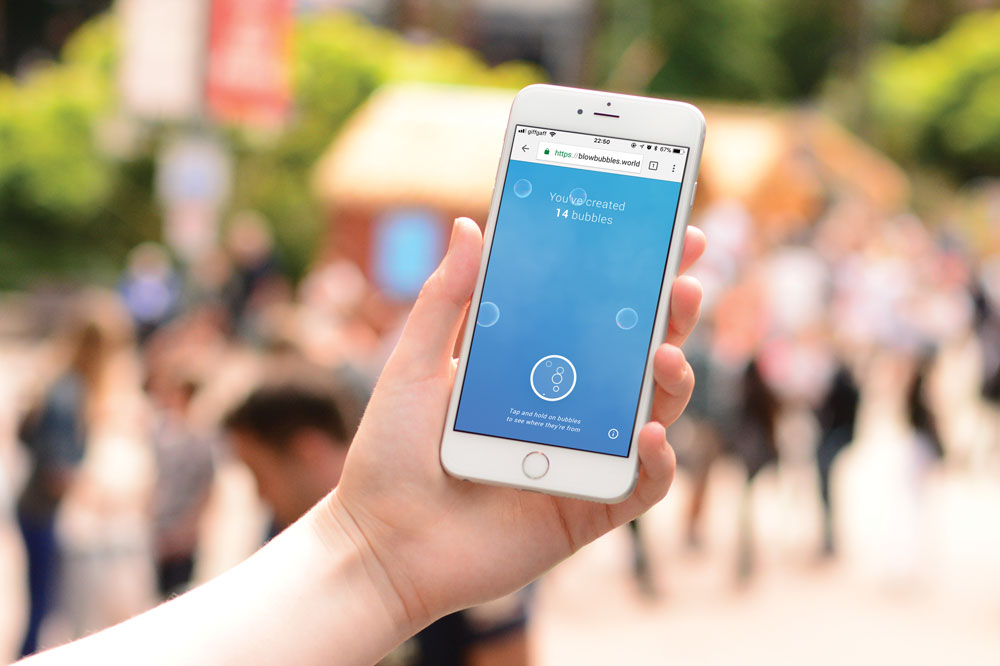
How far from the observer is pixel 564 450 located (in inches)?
78.0

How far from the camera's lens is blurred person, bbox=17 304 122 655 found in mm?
6078

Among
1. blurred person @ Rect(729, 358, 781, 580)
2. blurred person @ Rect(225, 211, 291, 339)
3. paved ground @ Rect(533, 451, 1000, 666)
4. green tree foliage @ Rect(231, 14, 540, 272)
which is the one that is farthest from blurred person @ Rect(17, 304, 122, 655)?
green tree foliage @ Rect(231, 14, 540, 272)

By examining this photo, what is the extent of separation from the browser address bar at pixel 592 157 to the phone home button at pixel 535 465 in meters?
0.52

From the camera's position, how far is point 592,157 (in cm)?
215

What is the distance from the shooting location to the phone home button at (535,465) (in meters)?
1.94

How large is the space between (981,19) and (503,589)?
165 feet

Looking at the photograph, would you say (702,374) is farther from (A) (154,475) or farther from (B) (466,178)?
(B) (466,178)

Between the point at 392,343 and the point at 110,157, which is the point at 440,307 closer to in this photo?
the point at 392,343

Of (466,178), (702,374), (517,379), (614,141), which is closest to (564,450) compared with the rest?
(517,379)

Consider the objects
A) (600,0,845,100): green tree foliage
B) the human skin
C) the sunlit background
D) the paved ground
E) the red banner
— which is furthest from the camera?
(600,0,845,100): green tree foliage

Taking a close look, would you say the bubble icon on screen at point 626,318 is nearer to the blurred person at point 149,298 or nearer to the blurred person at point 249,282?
the blurred person at point 149,298

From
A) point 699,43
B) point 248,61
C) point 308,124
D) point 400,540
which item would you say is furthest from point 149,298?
point 699,43

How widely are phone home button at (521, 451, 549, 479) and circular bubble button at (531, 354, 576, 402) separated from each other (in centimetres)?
10

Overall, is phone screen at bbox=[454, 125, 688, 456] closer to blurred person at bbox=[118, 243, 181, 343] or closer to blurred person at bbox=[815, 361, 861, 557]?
blurred person at bbox=[815, 361, 861, 557]
